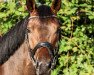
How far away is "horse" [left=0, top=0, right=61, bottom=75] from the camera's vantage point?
13.6 feet

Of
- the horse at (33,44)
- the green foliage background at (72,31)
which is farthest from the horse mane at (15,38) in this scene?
the green foliage background at (72,31)

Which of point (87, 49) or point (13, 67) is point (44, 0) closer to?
point (87, 49)

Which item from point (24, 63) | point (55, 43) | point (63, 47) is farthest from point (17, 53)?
point (63, 47)

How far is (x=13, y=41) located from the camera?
4402 mm

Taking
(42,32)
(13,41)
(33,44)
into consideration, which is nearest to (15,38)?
(13,41)

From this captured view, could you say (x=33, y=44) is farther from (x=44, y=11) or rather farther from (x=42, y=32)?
(x=44, y=11)

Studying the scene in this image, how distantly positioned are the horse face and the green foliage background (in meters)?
2.05

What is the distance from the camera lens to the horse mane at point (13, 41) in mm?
4395

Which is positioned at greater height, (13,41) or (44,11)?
(44,11)

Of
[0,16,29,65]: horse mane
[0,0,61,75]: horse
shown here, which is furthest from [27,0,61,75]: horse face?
[0,16,29,65]: horse mane

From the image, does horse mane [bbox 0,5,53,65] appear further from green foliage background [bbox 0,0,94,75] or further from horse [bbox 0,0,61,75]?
green foliage background [bbox 0,0,94,75]

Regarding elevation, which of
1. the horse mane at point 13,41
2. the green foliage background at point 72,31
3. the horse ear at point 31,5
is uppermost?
the horse ear at point 31,5

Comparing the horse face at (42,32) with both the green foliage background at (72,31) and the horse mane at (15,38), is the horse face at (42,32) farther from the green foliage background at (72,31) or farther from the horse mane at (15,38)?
the green foliage background at (72,31)

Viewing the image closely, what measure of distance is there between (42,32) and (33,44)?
0.20 metres
